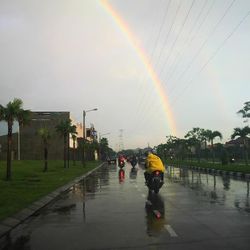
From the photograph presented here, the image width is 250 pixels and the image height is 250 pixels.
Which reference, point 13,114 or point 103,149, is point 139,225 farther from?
point 103,149

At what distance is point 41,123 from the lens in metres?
111

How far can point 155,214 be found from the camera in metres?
14.7

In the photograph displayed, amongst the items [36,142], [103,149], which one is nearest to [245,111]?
[36,142]

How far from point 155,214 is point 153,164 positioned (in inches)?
311

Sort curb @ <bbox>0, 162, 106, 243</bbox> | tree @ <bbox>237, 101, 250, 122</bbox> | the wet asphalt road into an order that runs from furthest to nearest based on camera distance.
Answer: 1. tree @ <bbox>237, 101, 250, 122</bbox>
2. curb @ <bbox>0, 162, 106, 243</bbox>
3. the wet asphalt road

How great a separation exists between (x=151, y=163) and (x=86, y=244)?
12.8m

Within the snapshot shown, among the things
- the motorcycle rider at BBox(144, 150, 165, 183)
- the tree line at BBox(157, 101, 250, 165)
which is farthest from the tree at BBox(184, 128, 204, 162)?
the motorcycle rider at BBox(144, 150, 165, 183)

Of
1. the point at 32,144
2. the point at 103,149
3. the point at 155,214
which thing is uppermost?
the point at 103,149

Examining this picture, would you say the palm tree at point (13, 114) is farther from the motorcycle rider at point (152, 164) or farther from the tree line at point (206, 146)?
the tree line at point (206, 146)

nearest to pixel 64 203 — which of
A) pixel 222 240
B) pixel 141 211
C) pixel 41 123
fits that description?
pixel 141 211

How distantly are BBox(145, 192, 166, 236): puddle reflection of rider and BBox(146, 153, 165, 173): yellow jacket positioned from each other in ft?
5.56

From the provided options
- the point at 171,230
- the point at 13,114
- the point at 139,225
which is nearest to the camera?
the point at 171,230

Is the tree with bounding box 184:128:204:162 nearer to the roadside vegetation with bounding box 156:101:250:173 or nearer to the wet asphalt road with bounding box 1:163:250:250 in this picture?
the roadside vegetation with bounding box 156:101:250:173

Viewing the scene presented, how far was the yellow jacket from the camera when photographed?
22484mm
